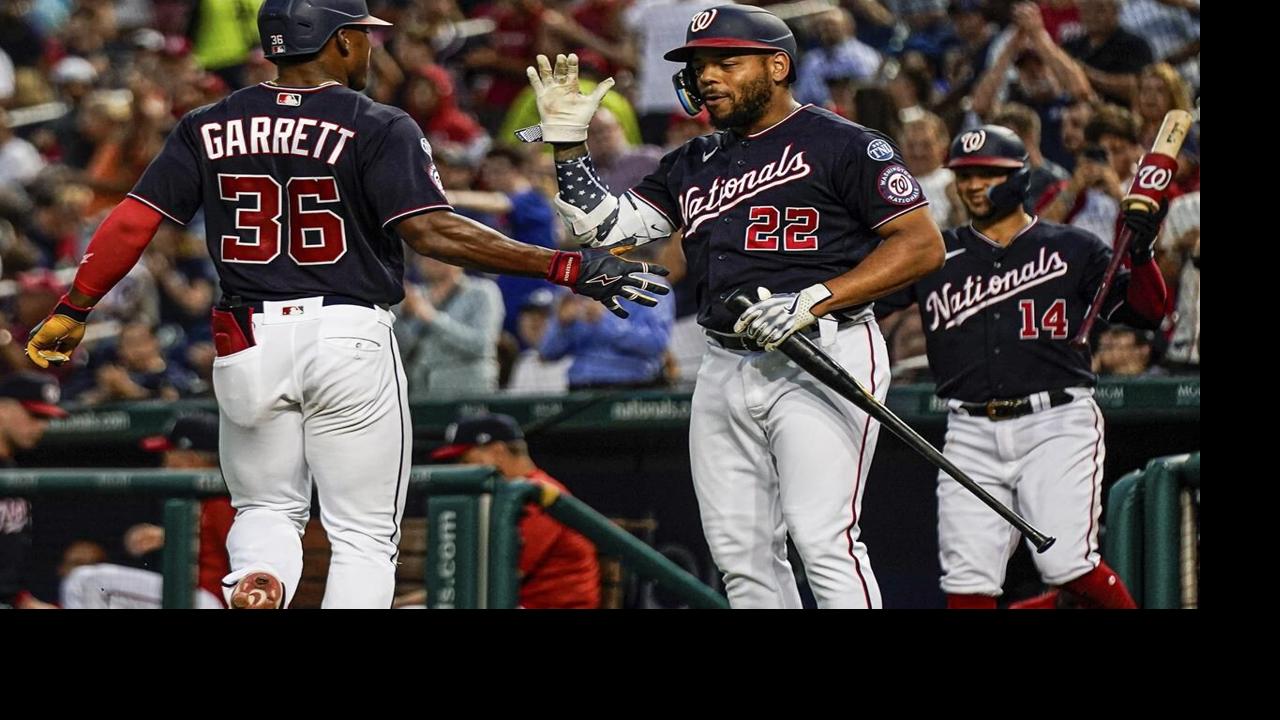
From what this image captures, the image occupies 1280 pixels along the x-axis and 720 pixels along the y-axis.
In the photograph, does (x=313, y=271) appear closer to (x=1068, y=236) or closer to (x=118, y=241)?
(x=118, y=241)

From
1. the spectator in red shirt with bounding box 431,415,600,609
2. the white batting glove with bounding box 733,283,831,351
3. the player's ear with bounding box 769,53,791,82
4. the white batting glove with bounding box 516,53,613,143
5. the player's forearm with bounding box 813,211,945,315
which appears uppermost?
the player's ear with bounding box 769,53,791,82

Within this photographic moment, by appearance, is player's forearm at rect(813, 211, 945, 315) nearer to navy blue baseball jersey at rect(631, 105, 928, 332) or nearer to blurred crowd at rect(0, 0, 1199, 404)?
navy blue baseball jersey at rect(631, 105, 928, 332)

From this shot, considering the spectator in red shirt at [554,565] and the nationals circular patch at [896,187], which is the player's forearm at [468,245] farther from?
the spectator in red shirt at [554,565]

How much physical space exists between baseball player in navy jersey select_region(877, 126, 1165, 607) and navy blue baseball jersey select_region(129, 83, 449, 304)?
1580 mm

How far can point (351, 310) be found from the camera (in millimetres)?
3873

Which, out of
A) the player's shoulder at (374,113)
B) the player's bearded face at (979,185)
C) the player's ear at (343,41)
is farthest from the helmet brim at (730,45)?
the player's bearded face at (979,185)

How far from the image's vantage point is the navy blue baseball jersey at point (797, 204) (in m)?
3.90

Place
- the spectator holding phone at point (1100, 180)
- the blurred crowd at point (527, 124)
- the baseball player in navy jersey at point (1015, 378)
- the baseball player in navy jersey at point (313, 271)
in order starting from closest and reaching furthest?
the baseball player in navy jersey at point (313, 271) → the baseball player in navy jersey at point (1015, 378) → the spectator holding phone at point (1100, 180) → the blurred crowd at point (527, 124)

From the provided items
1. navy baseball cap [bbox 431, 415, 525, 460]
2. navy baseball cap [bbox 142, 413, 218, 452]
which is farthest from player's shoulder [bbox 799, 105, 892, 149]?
navy baseball cap [bbox 142, 413, 218, 452]

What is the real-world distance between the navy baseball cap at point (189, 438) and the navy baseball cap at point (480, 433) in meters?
0.74

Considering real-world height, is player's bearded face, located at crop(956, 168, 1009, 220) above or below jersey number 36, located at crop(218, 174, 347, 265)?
above

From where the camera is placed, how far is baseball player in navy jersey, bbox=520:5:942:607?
3.84m

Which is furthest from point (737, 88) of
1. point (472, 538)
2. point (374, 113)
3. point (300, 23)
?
A: point (472, 538)

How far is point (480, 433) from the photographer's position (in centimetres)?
556
